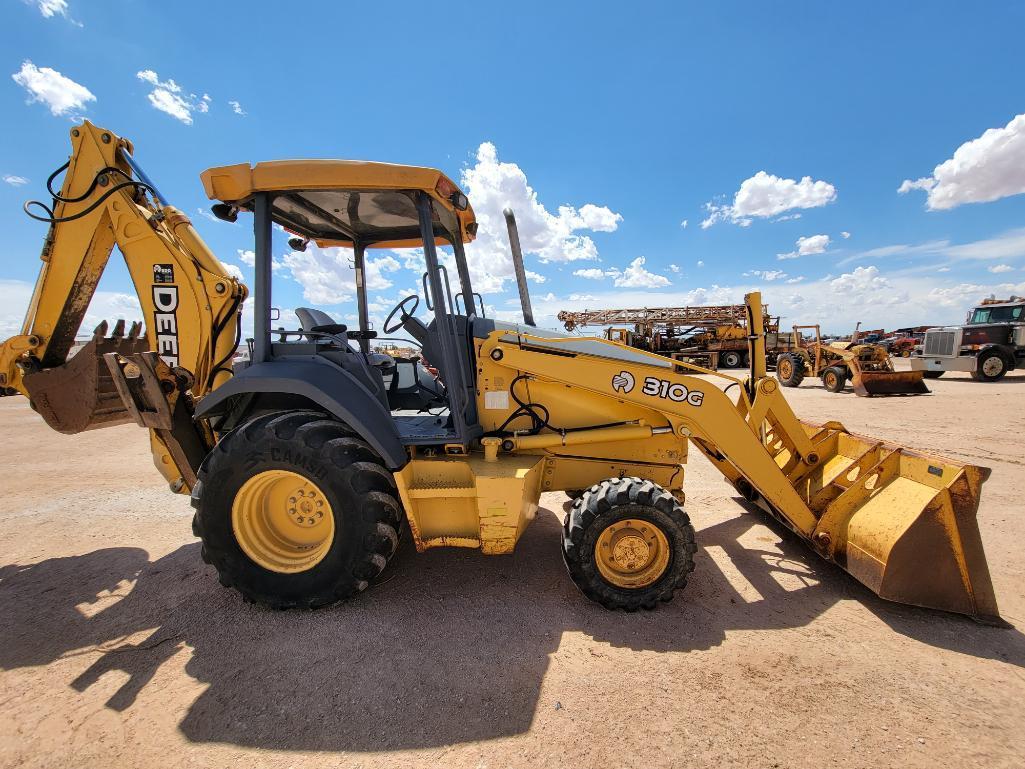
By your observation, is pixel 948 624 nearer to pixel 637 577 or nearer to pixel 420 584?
pixel 637 577

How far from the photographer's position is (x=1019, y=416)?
27.6ft

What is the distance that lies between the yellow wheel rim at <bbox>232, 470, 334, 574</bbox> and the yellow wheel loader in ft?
0.04

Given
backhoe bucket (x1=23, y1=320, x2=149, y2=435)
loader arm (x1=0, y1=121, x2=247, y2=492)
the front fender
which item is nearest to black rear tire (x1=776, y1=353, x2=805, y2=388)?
the front fender

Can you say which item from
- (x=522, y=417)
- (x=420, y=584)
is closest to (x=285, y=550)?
(x=420, y=584)

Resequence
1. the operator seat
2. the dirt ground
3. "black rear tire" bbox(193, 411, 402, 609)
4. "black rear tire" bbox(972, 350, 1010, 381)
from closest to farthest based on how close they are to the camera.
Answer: the dirt ground, "black rear tire" bbox(193, 411, 402, 609), the operator seat, "black rear tire" bbox(972, 350, 1010, 381)

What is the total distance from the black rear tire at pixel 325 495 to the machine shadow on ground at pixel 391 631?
0.20 metres

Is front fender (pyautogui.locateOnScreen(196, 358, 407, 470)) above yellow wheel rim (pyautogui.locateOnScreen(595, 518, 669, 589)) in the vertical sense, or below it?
above

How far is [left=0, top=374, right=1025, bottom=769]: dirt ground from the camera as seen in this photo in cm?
188

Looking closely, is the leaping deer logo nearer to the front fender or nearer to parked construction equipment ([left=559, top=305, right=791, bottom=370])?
the front fender

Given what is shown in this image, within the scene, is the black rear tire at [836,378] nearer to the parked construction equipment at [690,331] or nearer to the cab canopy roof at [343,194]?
the parked construction equipment at [690,331]

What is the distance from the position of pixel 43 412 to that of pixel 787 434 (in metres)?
5.66

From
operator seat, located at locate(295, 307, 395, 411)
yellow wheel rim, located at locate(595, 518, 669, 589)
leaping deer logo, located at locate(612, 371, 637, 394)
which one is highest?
operator seat, located at locate(295, 307, 395, 411)

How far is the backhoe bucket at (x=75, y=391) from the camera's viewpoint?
3381 mm

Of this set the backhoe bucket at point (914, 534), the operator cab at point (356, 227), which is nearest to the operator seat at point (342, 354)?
the operator cab at point (356, 227)
